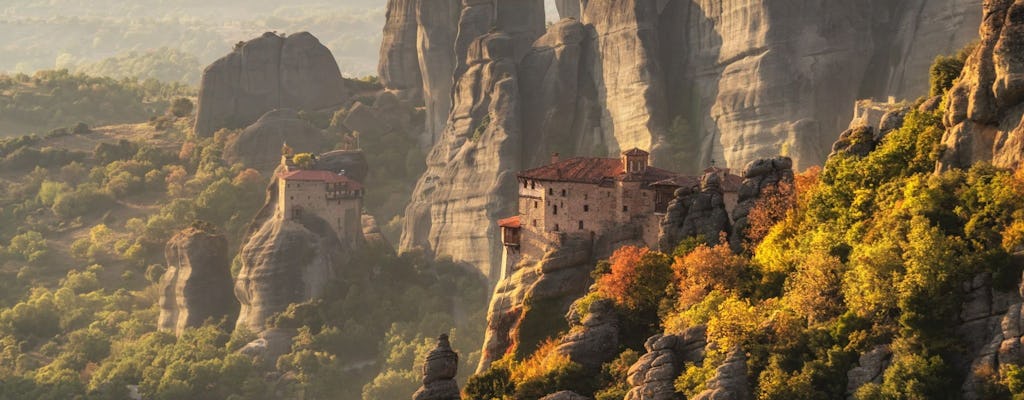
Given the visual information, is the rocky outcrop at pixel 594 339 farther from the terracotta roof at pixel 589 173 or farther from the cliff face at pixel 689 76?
the cliff face at pixel 689 76

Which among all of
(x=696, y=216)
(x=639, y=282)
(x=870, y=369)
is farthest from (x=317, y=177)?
(x=870, y=369)

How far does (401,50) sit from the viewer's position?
19100cm

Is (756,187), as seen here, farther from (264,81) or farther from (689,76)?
(264,81)

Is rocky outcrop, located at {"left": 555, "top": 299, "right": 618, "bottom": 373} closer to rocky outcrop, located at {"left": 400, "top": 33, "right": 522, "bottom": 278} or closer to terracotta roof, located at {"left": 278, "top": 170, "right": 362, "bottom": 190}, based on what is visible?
rocky outcrop, located at {"left": 400, "top": 33, "right": 522, "bottom": 278}

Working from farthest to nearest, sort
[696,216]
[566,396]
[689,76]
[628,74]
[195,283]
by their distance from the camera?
[195,283] < [628,74] < [689,76] < [696,216] < [566,396]

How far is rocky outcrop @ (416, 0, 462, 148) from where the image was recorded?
592ft

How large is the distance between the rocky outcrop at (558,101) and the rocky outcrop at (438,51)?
70.5 ft

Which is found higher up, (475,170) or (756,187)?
(475,170)

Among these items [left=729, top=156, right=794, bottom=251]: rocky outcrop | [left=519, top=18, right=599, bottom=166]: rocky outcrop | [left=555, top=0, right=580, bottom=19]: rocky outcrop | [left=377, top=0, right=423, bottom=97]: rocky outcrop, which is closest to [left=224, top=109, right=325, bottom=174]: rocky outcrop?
[left=377, top=0, right=423, bottom=97]: rocky outcrop

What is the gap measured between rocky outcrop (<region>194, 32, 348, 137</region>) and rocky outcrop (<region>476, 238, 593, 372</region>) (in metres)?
95.3

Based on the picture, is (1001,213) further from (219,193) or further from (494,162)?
(219,193)

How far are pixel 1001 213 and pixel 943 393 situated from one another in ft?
23.1

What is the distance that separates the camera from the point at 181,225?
17838 cm

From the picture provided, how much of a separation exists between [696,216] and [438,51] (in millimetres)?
88200
